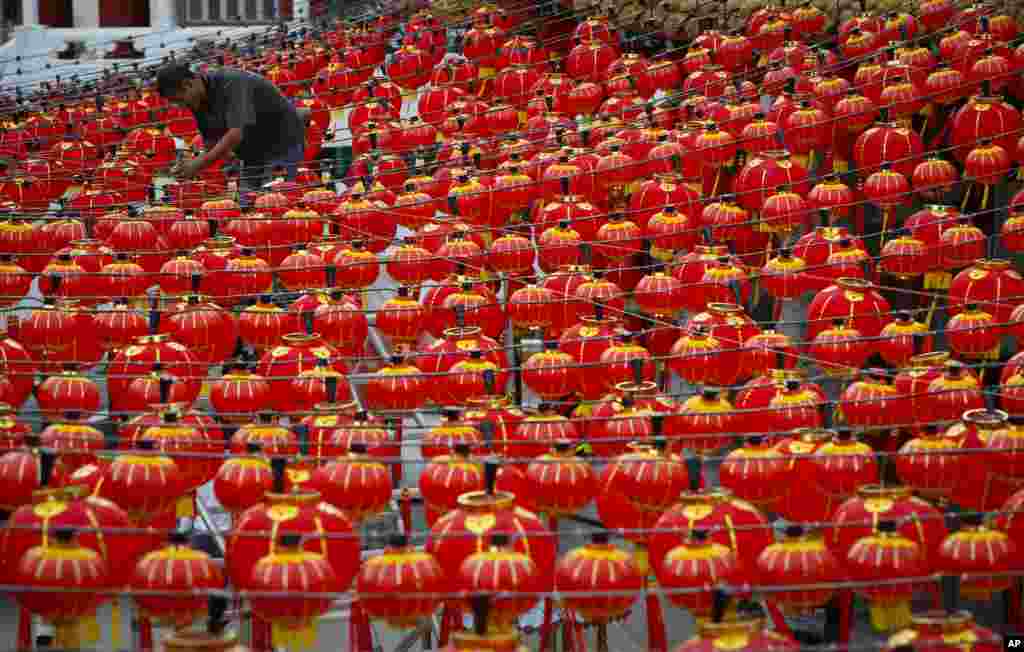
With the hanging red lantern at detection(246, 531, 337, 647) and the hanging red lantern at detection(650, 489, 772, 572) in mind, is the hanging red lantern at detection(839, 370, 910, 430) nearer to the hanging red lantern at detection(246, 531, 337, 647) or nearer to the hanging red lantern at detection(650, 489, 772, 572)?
the hanging red lantern at detection(650, 489, 772, 572)

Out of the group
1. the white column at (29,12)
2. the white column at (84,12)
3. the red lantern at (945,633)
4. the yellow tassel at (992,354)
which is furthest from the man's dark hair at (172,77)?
the white column at (84,12)

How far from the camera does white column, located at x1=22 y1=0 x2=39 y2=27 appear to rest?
2688cm

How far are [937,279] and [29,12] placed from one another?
20062 millimetres

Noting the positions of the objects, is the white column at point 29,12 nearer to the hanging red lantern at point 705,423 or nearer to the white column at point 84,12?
the white column at point 84,12

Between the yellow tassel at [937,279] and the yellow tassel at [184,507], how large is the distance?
210 inches

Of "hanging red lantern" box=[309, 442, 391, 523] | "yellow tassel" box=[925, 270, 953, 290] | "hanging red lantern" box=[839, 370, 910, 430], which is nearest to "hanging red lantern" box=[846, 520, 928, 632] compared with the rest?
"hanging red lantern" box=[839, 370, 910, 430]

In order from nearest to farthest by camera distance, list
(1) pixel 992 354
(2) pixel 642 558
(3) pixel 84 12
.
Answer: (2) pixel 642 558 → (1) pixel 992 354 → (3) pixel 84 12

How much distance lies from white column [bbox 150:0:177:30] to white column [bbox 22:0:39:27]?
6.44 ft

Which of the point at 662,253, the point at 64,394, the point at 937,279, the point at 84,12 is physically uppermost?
the point at 84,12

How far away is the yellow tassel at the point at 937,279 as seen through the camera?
35.6ft

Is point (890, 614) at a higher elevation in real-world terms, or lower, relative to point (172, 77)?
lower

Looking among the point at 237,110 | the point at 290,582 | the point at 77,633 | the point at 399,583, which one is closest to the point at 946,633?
the point at 399,583

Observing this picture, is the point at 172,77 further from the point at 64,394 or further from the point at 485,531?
the point at 485,531

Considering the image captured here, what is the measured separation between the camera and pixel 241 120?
12.1 metres
